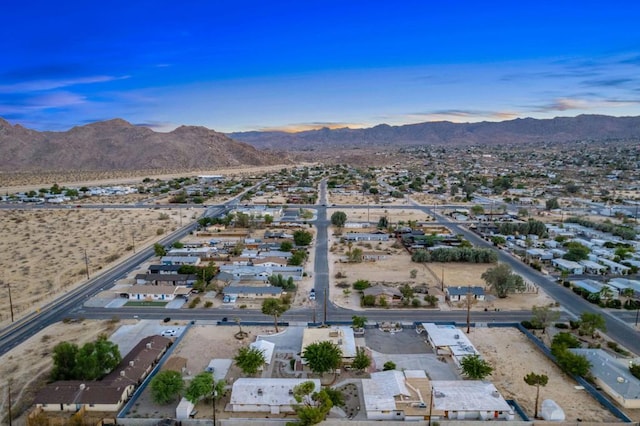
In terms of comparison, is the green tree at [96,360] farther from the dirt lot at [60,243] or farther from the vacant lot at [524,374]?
the vacant lot at [524,374]

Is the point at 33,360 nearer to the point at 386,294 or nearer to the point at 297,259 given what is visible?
the point at 297,259

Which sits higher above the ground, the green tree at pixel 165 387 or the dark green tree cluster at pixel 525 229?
the dark green tree cluster at pixel 525 229

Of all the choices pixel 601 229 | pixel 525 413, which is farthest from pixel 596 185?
pixel 525 413

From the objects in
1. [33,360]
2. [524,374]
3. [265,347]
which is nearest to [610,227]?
[524,374]

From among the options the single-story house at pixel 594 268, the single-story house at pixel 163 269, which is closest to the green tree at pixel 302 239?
the single-story house at pixel 163 269

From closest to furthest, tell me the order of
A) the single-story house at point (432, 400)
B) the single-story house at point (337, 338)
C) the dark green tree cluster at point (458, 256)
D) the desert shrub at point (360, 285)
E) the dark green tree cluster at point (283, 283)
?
1. the single-story house at point (432, 400)
2. the single-story house at point (337, 338)
3. the desert shrub at point (360, 285)
4. the dark green tree cluster at point (283, 283)
5. the dark green tree cluster at point (458, 256)

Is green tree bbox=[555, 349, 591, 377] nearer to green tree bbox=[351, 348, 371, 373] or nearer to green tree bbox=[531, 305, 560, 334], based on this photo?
green tree bbox=[531, 305, 560, 334]
